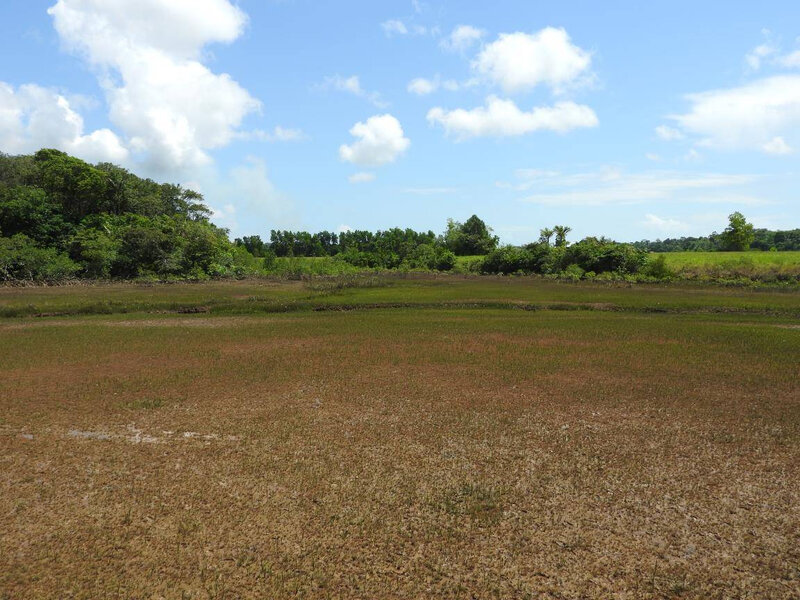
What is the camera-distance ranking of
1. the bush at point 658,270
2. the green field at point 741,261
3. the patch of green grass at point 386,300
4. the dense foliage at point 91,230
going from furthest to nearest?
the bush at point 658,270, the green field at point 741,261, the dense foliage at point 91,230, the patch of green grass at point 386,300

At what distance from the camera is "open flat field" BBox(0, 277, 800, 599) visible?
6.44 metres

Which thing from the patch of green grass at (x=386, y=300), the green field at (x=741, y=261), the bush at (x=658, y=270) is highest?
the green field at (x=741, y=261)

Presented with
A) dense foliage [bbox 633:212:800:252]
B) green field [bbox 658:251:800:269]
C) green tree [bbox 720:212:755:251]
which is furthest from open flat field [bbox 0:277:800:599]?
green tree [bbox 720:212:755:251]

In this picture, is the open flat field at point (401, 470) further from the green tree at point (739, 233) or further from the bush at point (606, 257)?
the green tree at point (739, 233)

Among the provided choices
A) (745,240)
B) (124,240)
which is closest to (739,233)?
(745,240)

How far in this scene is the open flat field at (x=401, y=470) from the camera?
644cm

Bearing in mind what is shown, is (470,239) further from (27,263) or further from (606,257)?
(27,263)

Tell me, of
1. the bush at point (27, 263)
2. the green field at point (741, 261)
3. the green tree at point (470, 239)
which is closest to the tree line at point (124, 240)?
the bush at point (27, 263)

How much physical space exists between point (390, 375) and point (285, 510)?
28.1ft

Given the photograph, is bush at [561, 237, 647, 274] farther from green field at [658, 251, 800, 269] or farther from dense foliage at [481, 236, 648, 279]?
green field at [658, 251, 800, 269]

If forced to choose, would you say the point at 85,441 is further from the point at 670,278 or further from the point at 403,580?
the point at 670,278

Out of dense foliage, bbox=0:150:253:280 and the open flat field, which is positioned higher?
dense foliage, bbox=0:150:253:280

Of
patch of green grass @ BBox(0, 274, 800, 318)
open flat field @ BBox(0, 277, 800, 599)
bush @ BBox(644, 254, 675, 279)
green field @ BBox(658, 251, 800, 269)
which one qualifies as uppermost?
green field @ BBox(658, 251, 800, 269)

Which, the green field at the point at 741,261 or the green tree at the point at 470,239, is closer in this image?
the green field at the point at 741,261
